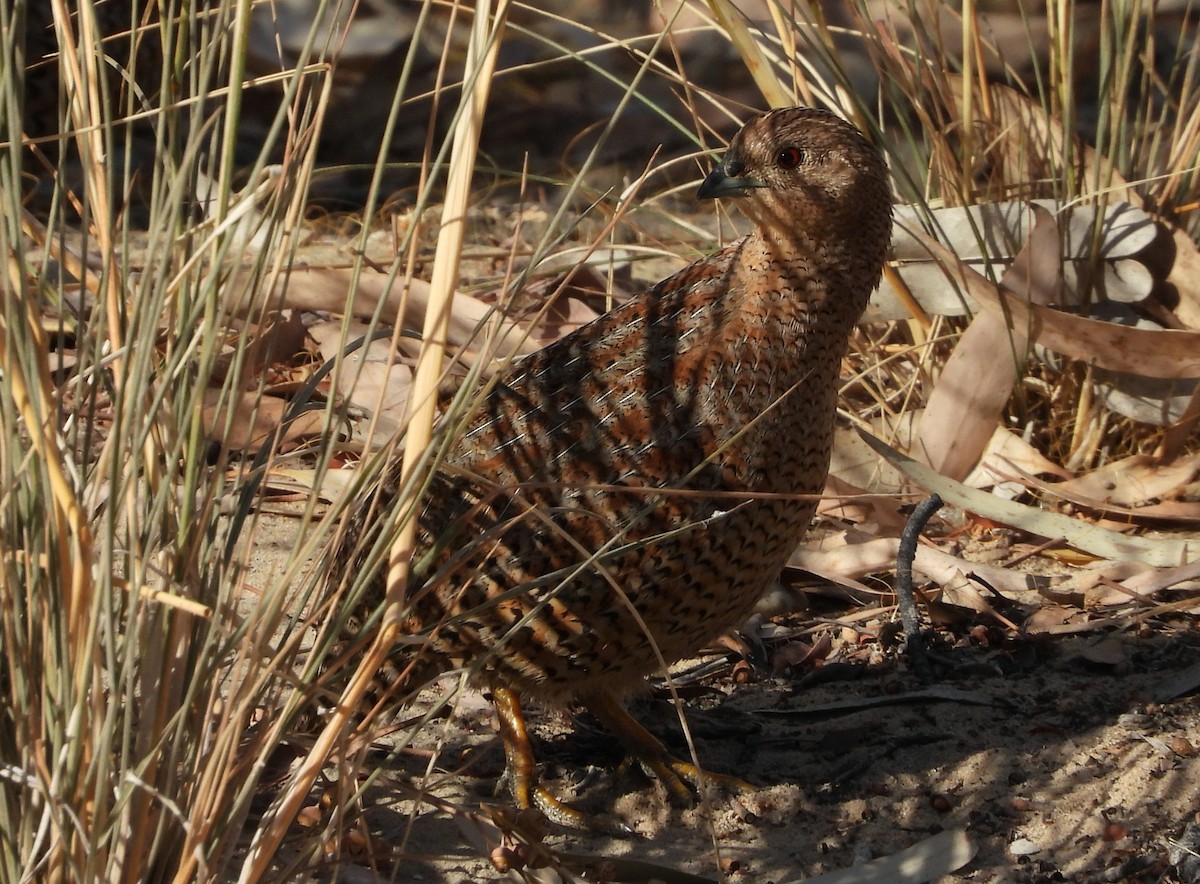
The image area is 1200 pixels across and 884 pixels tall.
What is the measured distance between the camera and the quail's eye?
10.5 feet

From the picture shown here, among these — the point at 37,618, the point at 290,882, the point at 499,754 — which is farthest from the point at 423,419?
the point at 499,754

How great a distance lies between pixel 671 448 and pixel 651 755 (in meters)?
0.78

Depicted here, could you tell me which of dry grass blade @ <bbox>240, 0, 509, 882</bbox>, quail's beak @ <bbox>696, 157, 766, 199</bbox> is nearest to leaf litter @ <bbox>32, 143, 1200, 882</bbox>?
quail's beak @ <bbox>696, 157, 766, 199</bbox>

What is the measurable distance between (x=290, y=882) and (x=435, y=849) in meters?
0.68

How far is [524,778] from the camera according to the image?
3.16m

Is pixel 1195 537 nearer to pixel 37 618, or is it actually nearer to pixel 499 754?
pixel 499 754

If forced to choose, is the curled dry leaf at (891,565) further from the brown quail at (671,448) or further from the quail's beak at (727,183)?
the quail's beak at (727,183)

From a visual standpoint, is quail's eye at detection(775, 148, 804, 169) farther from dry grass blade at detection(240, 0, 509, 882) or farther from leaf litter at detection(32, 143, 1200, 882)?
dry grass blade at detection(240, 0, 509, 882)

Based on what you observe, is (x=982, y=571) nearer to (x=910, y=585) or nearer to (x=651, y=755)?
(x=910, y=585)

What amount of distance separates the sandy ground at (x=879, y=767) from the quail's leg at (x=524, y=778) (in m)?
0.05

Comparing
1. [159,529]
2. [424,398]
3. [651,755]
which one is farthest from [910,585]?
[159,529]

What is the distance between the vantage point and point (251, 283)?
217 centimetres

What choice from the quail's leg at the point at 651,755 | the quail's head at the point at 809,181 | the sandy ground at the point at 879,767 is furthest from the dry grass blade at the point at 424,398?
the quail's leg at the point at 651,755

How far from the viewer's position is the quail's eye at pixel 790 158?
10.5ft
